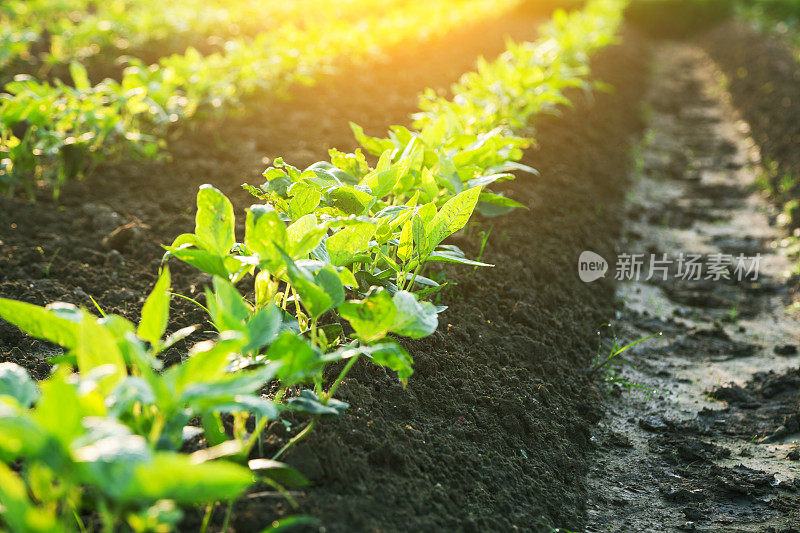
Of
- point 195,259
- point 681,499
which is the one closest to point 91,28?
point 195,259

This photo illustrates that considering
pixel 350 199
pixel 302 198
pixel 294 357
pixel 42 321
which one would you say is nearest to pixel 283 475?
pixel 294 357

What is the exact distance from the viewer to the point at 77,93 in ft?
12.2

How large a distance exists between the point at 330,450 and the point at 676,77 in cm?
1078

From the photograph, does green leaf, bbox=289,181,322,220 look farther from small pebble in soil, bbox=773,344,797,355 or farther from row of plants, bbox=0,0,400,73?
row of plants, bbox=0,0,400,73

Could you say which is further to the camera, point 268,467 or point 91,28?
point 91,28

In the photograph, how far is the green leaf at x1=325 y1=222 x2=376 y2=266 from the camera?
76.2 inches

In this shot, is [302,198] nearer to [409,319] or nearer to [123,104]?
[409,319]

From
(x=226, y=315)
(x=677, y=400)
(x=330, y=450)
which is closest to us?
(x=226, y=315)

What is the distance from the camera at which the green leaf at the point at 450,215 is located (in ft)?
6.83

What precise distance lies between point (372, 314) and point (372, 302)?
3 cm

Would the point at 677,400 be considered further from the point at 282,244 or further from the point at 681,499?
the point at 282,244

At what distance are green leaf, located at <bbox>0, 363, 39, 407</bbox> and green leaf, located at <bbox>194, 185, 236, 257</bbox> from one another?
0.56m

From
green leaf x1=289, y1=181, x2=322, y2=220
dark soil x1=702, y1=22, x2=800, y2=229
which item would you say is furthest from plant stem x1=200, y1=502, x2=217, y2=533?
dark soil x1=702, y1=22, x2=800, y2=229

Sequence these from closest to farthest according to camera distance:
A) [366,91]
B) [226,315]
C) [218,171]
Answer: [226,315] → [218,171] → [366,91]
